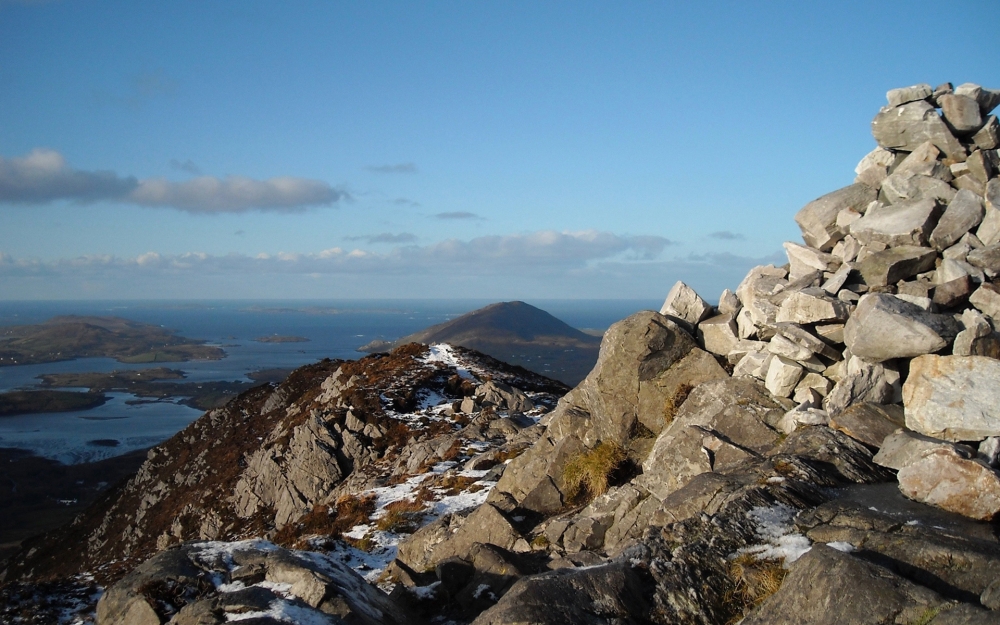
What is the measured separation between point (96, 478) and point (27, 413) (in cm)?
9416

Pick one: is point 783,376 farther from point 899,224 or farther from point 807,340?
point 899,224

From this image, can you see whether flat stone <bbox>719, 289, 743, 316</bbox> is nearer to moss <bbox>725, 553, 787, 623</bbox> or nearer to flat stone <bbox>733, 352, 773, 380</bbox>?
flat stone <bbox>733, 352, 773, 380</bbox>

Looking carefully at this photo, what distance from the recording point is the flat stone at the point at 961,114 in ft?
47.8

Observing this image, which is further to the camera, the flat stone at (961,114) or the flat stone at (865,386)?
the flat stone at (961,114)

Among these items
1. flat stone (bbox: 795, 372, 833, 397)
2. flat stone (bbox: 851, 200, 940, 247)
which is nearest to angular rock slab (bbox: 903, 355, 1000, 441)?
flat stone (bbox: 795, 372, 833, 397)

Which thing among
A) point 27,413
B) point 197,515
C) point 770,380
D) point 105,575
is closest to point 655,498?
point 770,380

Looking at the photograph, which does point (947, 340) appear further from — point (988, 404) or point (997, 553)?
point (997, 553)

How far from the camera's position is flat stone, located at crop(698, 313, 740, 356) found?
14.9 m

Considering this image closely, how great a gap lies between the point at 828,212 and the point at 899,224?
206 cm

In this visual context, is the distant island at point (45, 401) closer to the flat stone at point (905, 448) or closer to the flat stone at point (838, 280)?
the flat stone at point (838, 280)

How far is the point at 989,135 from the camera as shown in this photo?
561 inches

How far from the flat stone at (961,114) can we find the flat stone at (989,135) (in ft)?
0.72

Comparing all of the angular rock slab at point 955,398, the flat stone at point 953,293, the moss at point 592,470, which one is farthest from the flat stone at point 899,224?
the moss at point 592,470

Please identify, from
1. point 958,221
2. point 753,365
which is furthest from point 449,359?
point 958,221
